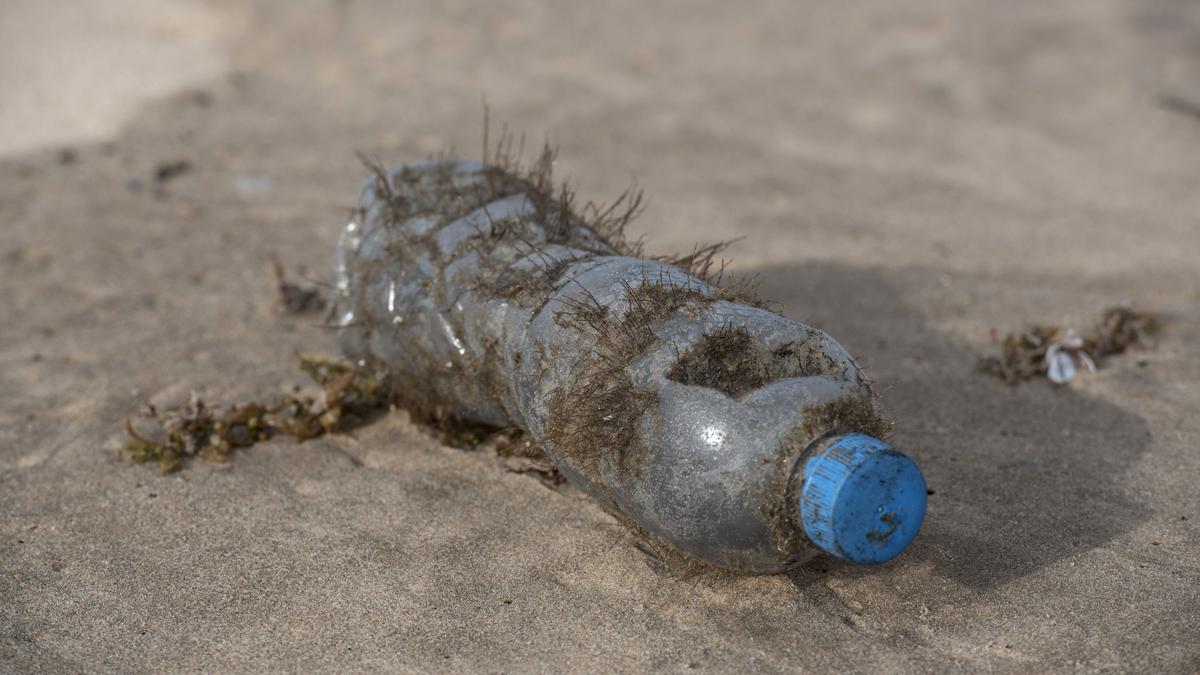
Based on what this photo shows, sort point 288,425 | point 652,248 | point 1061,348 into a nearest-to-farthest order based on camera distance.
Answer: point 288,425 < point 1061,348 < point 652,248

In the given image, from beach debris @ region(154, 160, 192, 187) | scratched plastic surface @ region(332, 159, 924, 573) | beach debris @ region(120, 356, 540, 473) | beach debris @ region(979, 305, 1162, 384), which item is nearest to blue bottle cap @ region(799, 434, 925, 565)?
scratched plastic surface @ region(332, 159, 924, 573)

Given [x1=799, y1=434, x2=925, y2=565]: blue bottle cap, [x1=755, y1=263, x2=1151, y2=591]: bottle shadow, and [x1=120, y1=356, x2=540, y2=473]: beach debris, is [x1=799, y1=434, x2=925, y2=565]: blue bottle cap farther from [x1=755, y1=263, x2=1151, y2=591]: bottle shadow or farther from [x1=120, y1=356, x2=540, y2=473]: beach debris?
[x1=120, y1=356, x2=540, y2=473]: beach debris

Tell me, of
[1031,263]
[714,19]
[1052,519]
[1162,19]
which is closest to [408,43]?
[714,19]

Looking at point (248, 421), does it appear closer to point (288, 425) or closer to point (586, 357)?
point (288, 425)

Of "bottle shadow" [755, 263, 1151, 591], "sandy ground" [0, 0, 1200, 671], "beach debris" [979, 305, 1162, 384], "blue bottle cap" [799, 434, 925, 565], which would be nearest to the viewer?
"blue bottle cap" [799, 434, 925, 565]

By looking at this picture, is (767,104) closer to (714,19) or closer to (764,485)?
(714,19)

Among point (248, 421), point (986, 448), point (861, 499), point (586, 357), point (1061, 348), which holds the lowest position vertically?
point (248, 421)

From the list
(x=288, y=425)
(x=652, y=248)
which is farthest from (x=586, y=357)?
(x=652, y=248)
